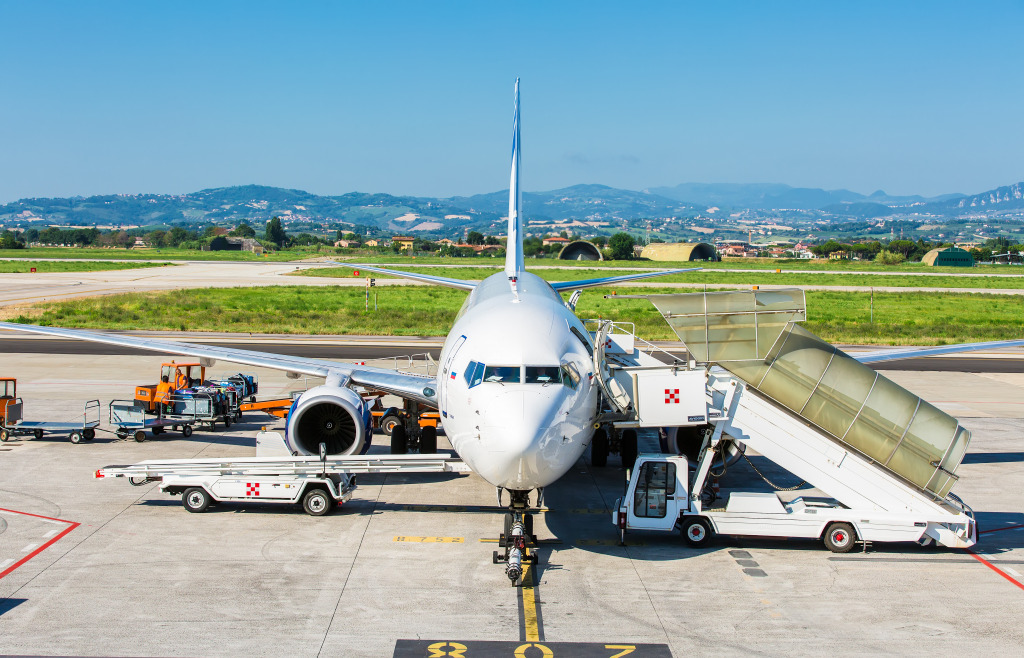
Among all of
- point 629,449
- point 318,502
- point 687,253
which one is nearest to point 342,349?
point 629,449

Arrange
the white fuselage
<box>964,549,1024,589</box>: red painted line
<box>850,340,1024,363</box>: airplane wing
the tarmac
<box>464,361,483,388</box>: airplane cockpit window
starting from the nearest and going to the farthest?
the tarmac < the white fuselage < <box>464,361,483,388</box>: airplane cockpit window < <box>964,549,1024,589</box>: red painted line < <box>850,340,1024,363</box>: airplane wing

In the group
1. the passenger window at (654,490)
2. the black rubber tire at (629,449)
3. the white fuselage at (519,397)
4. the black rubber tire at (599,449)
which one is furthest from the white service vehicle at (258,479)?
the black rubber tire at (629,449)

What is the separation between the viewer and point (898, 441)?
15625mm

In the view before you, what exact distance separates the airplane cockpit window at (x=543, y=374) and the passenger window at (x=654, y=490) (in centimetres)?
309

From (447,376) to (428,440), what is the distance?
6.51m

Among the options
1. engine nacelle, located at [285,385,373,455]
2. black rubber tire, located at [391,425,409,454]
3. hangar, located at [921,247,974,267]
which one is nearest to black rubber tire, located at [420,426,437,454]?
black rubber tire, located at [391,425,409,454]

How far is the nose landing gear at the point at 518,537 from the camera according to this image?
1373 centimetres

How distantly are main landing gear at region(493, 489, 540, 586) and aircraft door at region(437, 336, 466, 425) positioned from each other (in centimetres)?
196

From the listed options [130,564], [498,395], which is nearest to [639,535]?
[498,395]

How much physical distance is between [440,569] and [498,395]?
10.9ft

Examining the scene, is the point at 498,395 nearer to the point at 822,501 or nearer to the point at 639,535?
the point at 639,535

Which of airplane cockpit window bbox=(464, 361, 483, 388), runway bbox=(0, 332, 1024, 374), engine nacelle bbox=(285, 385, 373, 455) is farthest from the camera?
runway bbox=(0, 332, 1024, 374)

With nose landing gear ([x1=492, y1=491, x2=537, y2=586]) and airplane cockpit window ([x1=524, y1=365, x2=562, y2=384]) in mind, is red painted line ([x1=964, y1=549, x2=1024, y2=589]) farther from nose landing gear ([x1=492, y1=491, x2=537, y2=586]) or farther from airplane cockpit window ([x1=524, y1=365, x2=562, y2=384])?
airplane cockpit window ([x1=524, y1=365, x2=562, y2=384])

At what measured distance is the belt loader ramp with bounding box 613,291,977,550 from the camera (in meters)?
15.4
